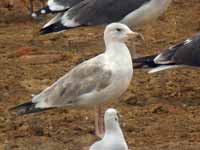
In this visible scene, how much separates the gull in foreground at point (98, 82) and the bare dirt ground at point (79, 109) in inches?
13.1

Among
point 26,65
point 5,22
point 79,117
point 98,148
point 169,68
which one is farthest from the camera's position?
point 5,22

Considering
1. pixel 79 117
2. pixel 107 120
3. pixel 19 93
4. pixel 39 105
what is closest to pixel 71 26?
pixel 19 93

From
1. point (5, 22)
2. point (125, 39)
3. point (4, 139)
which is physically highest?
point (125, 39)

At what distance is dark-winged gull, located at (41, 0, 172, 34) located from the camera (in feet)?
38.1

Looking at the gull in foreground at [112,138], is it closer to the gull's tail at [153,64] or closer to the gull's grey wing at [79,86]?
the gull's grey wing at [79,86]

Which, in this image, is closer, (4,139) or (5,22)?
(4,139)

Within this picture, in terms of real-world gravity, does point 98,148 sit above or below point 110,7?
above

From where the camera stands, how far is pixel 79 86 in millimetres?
8812

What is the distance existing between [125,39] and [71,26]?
3.02m

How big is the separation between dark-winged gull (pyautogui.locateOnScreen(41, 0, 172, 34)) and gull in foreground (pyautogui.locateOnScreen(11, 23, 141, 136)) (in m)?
2.72

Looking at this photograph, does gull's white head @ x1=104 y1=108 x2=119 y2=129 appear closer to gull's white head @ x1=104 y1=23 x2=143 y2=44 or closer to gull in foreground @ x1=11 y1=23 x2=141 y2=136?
gull in foreground @ x1=11 y1=23 x2=141 y2=136

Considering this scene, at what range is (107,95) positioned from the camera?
8688 mm

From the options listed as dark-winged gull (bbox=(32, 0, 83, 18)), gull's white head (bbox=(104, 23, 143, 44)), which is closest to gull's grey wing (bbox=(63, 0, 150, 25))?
dark-winged gull (bbox=(32, 0, 83, 18))

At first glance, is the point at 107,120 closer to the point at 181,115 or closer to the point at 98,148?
the point at 98,148
